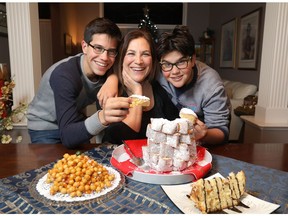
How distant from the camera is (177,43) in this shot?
1467mm

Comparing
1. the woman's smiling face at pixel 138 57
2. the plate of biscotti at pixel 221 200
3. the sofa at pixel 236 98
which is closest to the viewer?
the plate of biscotti at pixel 221 200

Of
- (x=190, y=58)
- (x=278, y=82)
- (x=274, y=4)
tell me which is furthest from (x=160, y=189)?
(x=274, y=4)

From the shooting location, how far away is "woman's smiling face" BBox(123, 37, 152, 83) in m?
1.55

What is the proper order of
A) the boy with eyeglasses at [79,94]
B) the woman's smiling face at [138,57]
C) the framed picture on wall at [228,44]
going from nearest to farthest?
the boy with eyeglasses at [79,94] < the woman's smiling face at [138,57] < the framed picture on wall at [228,44]

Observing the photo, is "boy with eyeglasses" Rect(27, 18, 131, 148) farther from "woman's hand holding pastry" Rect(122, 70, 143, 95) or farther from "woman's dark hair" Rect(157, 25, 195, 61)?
"woman's dark hair" Rect(157, 25, 195, 61)

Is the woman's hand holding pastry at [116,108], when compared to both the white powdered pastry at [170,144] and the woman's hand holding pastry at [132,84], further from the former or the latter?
the woman's hand holding pastry at [132,84]

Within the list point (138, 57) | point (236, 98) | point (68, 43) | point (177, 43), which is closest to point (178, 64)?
point (177, 43)

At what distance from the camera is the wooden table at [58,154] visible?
3.56ft

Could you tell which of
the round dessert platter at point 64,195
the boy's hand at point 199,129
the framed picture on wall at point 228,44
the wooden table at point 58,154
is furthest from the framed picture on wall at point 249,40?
the round dessert platter at point 64,195

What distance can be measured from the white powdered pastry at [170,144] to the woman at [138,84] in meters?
0.56

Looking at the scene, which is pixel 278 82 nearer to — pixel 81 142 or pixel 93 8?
pixel 81 142

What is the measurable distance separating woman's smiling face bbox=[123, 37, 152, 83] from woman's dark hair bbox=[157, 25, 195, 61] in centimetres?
8

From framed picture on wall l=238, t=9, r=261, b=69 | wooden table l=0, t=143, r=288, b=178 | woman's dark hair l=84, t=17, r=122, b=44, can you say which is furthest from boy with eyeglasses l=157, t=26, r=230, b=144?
framed picture on wall l=238, t=9, r=261, b=69

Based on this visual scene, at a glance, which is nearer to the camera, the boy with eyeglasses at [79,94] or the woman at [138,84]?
the boy with eyeglasses at [79,94]
